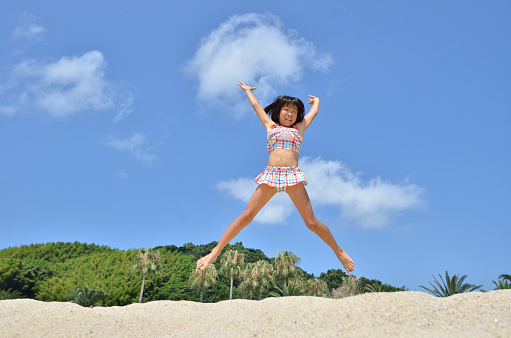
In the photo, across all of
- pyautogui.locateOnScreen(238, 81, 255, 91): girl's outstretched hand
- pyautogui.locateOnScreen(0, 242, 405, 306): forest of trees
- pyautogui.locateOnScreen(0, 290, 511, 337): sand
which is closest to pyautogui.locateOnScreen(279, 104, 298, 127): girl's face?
pyautogui.locateOnScreen(238, 81, 255, 91): girl's outstretched hand

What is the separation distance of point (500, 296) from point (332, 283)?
58.5m

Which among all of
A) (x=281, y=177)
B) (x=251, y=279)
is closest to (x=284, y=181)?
(x=281, y=177)

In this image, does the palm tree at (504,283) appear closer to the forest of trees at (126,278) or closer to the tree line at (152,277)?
the tree line at (152,277)

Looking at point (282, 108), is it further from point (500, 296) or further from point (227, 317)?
point (500, 296)

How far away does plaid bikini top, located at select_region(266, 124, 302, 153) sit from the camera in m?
8.54

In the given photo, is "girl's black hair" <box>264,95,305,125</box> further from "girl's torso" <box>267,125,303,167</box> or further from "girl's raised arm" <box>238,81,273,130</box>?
"girl's torso" <box>267,125,303,167</box>

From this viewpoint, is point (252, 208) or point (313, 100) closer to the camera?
point (252, 208)

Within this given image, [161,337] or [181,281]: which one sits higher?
[181,281]

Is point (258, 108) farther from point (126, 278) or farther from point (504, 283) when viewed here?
point (126, 278)

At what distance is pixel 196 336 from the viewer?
7.65 metres

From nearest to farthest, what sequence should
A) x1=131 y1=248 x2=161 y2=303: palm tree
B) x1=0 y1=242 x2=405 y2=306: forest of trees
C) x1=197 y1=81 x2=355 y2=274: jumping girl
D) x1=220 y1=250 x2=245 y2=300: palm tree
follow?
1. x1=197 y1=81 x2=355 y2=274: jumping girl
2. x1=131 y1=248 x2=161 y2=303: palm tree
3. x1=220 y1=250 x2=245 y2=300: palm tree
4. x1=0 y1=242 x2=405 y2=306: forest of trees

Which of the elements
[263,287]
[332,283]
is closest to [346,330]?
[263,287]

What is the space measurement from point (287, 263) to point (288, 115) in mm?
38194

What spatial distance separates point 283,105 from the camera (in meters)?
9.08
